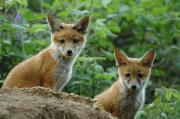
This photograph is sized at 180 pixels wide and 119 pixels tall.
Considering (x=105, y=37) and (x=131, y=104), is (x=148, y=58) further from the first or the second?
(x=105, y=37)

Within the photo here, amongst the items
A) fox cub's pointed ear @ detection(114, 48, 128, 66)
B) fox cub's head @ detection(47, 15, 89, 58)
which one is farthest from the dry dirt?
fox cub's pointed ear @ detection(114, 48, 128, 66)

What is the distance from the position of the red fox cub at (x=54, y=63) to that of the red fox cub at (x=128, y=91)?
2.50ft

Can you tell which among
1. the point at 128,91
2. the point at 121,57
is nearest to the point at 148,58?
the point at 121,57

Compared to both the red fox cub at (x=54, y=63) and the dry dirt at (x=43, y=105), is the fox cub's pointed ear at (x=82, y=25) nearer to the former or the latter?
the red fox cub at (x=54, y=63)

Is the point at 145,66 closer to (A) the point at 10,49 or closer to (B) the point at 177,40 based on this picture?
(A) the point at 10,49

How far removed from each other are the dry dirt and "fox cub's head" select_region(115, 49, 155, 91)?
2.43 m

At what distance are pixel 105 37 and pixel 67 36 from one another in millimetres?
2189

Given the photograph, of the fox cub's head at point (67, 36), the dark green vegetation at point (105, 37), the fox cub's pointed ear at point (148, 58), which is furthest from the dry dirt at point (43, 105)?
the fox cub's pointed ear at point (148, 58)

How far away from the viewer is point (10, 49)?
11273mm

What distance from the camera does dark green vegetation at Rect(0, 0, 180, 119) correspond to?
1110cm

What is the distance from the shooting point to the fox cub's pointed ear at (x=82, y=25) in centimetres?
1009

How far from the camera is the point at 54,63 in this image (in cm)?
951

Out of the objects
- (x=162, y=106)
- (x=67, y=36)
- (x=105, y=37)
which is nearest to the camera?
(x=162, y=106)

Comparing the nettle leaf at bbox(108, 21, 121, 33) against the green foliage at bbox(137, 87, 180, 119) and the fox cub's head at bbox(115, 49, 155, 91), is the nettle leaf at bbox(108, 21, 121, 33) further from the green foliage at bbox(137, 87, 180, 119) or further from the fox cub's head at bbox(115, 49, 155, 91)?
the green foliage at bbox(137, 87, 180, 119)
